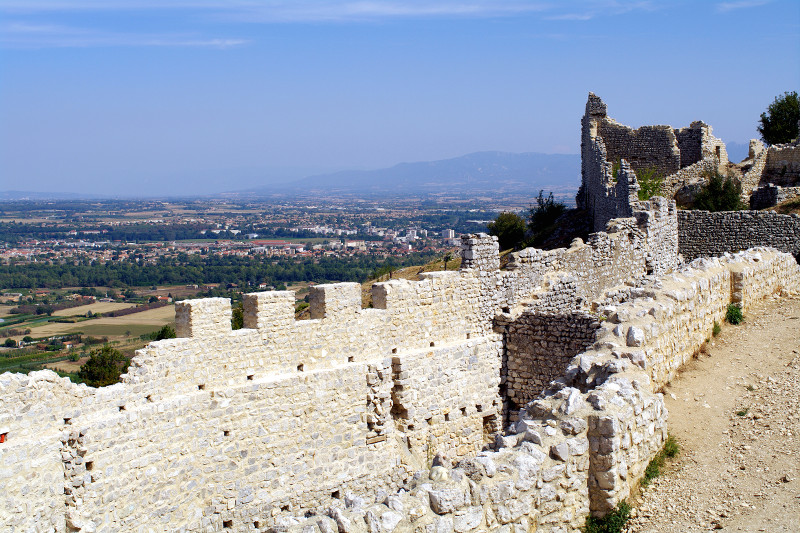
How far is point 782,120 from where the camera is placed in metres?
28.8

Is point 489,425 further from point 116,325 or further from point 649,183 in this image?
point 116,325

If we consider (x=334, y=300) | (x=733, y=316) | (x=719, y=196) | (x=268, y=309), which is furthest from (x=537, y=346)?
(x=719, y=196)

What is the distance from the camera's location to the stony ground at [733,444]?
5586 mm

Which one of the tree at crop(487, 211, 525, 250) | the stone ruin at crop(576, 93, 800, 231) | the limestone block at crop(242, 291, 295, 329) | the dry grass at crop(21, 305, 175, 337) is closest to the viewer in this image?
the limestone block at crop(242, 291, 295, 329)

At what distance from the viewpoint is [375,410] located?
9.74 meters

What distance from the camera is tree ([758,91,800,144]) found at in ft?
92.3

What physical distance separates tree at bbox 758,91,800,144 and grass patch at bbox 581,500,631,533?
25716mm

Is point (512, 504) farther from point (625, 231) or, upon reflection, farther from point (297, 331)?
point (625, 231)

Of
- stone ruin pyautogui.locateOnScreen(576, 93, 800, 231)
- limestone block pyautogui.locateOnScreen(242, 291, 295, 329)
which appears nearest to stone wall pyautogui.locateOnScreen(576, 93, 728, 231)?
stone ruin pyautogui.locateOnScreen(576, 93, 800, 231)

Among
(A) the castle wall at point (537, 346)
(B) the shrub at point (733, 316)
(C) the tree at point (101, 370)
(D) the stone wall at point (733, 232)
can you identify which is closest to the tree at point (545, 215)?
(D) the stone wall at point (733, 232)

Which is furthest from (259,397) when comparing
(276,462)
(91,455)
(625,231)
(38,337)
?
(38,337)

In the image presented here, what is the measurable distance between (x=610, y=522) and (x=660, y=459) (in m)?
1.00

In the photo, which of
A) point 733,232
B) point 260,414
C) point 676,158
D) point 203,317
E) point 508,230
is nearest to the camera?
point 203,317

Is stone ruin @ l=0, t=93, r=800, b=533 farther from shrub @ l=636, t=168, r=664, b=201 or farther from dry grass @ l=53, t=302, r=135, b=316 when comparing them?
dry grass @ l=53, t=302, r=135, b=316
